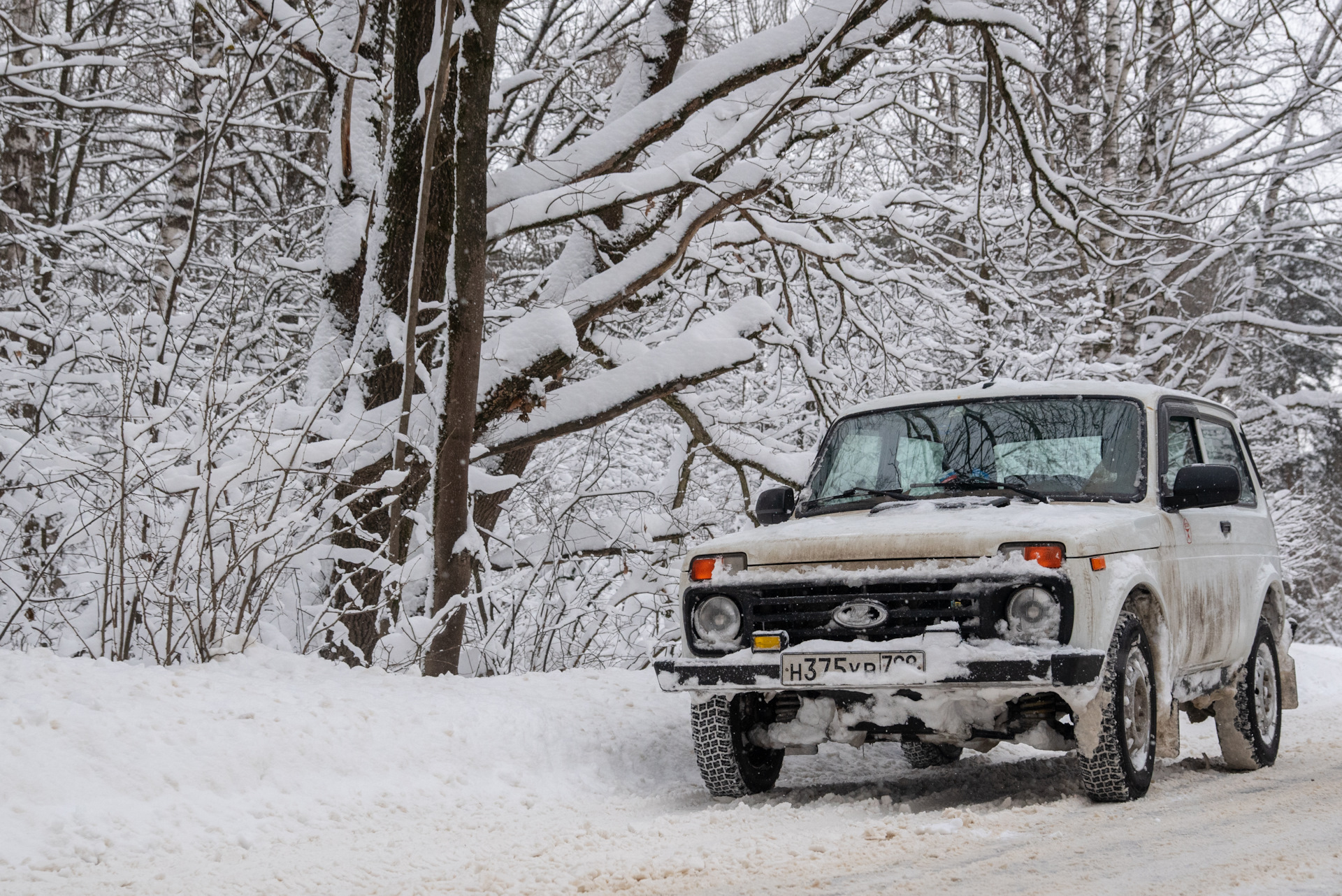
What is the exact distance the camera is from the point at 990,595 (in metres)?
4.70

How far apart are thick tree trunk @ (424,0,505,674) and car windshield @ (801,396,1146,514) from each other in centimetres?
247

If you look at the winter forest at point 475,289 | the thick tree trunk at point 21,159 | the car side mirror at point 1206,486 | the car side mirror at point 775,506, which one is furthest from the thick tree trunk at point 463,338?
the thick tree trunk at point 21,159

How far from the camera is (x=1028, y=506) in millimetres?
5289

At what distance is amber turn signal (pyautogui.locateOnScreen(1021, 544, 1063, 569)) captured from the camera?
4.65 metres

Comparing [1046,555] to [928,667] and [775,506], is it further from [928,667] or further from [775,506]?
[775,506]

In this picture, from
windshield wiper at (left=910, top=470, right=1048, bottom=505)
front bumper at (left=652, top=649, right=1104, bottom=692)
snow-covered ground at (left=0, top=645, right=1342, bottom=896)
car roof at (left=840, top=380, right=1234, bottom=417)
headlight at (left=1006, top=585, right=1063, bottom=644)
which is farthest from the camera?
car roof at (left=840, top=380, right=1234, bottom=417)

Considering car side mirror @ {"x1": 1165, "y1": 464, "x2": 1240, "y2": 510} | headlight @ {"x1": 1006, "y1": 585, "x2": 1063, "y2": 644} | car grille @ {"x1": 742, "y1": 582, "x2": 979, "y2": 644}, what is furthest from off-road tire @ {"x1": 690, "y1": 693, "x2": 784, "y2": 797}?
car side mirror @ {"x1": 1165, "y1": 464, "x2": 1240, "y2": 510}

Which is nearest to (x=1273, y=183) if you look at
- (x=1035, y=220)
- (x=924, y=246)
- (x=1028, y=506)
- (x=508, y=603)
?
(x=1035, y=220)

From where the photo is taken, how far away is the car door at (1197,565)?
5.61 meters

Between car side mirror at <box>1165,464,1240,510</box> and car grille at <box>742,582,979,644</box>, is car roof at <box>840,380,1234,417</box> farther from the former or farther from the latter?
car grille at <box>742,582,979,644</box>

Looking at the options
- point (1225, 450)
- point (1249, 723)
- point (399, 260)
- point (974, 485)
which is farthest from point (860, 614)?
point (399, 260)

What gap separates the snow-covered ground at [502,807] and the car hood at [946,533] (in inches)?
39.5

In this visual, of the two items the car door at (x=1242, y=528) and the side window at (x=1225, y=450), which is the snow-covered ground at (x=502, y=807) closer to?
the car door at (x=1242, y=528)

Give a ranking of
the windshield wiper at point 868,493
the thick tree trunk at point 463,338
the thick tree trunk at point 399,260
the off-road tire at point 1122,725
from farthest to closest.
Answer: the thick tree trunk at point 399,260, the thick tree trunk at point 463,338, the windshield wiper at point 868,493, the off-road tire at point 1122,725
